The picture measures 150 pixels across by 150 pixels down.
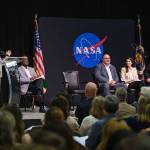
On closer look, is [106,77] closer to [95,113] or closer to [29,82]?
[29,82]

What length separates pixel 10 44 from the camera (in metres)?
11.4

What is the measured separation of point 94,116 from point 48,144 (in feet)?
9.64

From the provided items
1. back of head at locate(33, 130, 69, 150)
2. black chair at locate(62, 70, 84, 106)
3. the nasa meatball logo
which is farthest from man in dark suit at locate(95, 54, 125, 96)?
back of head at locate(33, 130, 69, 150)

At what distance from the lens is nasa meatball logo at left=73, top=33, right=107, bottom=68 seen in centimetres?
1181

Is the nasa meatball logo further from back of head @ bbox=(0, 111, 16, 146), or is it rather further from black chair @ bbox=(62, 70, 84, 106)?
back of head @ bbox=(0, 111, 16, 146)

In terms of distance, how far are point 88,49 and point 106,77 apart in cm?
205

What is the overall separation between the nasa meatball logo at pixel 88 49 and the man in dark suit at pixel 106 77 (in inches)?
64.0

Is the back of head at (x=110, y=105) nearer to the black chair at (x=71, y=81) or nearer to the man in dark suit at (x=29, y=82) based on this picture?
the man in dark suit at (x=29, y=82)

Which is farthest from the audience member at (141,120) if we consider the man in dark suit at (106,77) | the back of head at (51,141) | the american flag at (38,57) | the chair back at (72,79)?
the american flag at (38,57)

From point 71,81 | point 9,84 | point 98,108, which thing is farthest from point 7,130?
point 71,81

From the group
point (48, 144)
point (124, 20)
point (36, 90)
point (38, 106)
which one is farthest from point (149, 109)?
point (124, 20)

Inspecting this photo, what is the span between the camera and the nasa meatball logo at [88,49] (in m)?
11.8

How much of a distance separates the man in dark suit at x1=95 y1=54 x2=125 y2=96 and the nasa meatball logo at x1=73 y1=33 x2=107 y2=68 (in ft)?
5.33

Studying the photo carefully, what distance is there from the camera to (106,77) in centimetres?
1008
